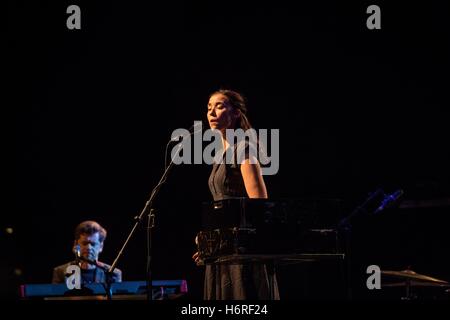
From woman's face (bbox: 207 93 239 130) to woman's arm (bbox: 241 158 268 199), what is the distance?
1.26 ft

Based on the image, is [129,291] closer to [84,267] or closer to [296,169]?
[84,267]

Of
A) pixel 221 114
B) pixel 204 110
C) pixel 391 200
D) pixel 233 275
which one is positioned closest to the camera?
pixel 233 275

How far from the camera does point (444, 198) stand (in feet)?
24.1

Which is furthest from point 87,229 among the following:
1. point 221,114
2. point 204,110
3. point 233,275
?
point 233,275

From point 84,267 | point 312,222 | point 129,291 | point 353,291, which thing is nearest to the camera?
point 312,222

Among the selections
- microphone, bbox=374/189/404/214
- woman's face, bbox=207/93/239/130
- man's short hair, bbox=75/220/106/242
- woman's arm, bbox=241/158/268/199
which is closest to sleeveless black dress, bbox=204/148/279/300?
woman's arm, bbox=241/158/268/199

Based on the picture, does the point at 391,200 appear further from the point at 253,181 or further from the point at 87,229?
the point at 253,181

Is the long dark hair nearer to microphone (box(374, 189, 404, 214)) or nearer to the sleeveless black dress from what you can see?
the sleeveless black dress

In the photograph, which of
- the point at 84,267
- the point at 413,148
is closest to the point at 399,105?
the point at 413,148

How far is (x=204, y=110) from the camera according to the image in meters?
7.61

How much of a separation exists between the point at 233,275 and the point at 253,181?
562 millimetres

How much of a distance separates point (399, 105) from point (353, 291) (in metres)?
2.06

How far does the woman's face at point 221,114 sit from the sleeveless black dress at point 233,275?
258mm

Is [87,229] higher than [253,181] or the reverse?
the reverse
